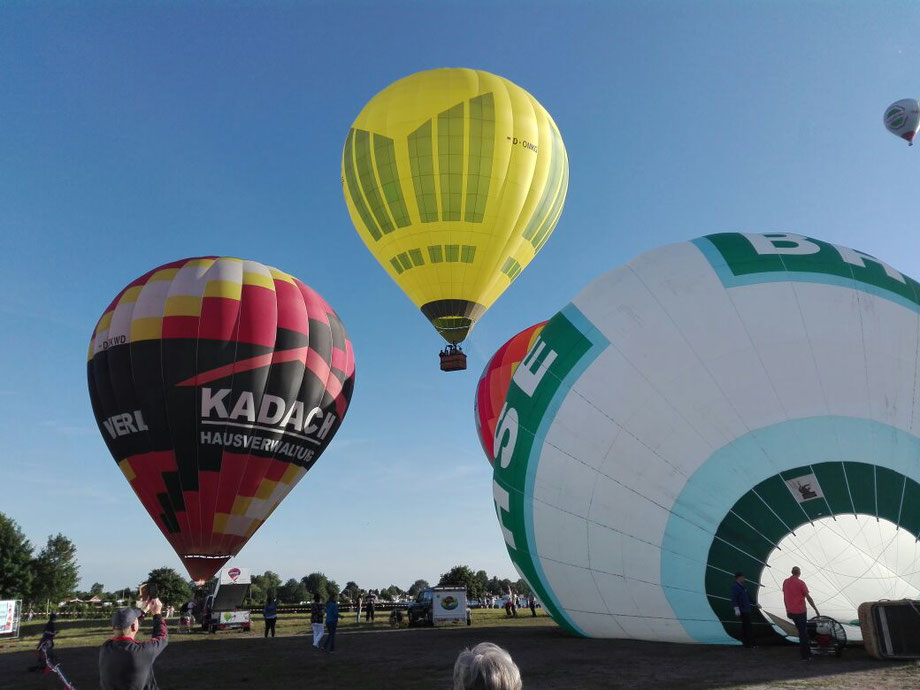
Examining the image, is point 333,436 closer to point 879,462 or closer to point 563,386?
point 563,386

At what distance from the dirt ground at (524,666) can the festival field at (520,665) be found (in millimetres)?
13

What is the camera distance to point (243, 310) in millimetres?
19484

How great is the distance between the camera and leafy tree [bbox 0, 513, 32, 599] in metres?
48.0

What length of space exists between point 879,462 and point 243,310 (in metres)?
16.7

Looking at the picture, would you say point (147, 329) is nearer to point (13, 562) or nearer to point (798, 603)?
point (798, 603)

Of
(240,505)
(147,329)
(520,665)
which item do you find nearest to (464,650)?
(520,665)

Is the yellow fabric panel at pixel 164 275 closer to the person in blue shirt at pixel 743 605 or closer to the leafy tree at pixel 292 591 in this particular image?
the person in blue shirt at pixel 743 605

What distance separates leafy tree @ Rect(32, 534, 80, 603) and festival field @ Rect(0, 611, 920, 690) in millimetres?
47552

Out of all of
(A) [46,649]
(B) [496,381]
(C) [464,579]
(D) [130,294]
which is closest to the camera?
(A) [46,649]

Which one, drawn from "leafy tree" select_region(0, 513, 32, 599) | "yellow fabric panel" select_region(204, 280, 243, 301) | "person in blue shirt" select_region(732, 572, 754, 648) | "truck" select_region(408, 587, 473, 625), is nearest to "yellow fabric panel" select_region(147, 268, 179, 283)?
"yellow fabric panel" select_region(204, 280, 243, 301)

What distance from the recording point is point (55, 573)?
177ft

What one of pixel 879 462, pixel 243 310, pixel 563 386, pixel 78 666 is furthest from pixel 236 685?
pixel 243 310

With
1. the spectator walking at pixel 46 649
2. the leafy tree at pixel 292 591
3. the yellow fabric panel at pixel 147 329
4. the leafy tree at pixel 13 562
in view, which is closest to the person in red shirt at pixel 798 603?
the spectator walking at pixel 46 649

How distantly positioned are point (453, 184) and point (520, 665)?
15327mm
